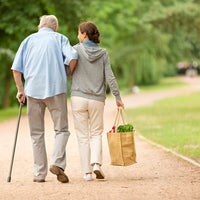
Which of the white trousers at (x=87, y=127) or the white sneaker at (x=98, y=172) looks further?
the white trousers at (x=87, y=127)

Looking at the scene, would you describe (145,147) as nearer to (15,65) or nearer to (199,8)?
(15,65)

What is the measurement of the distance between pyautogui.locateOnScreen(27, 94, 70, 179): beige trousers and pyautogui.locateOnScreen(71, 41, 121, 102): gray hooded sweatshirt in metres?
0.25

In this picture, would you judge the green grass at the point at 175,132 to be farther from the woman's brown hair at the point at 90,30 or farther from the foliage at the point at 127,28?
the foliage at the point at 127,28

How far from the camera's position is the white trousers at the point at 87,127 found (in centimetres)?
938

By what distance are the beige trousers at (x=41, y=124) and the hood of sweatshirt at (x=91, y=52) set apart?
0.53 m

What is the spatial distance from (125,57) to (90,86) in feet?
132

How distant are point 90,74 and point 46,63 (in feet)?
1.75

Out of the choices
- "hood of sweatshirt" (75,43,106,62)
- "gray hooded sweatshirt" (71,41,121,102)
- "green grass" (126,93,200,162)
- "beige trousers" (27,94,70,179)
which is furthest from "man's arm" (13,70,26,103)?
"green grass" (126,93,200,162)

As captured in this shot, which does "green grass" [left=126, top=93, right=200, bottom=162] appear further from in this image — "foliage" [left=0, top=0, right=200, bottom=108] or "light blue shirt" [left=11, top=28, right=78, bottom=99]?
"foliage" [left=0, top=0, right=200, bottom=108]

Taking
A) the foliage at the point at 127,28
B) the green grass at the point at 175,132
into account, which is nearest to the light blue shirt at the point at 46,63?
the green grass at the point at 175,132

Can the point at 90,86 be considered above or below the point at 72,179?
above

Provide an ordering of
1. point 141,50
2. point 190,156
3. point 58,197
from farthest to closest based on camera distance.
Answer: point 141,50 < point 190,156 < point 58,197

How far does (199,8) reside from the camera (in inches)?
1145

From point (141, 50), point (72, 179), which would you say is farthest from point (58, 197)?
point (141, 50)
